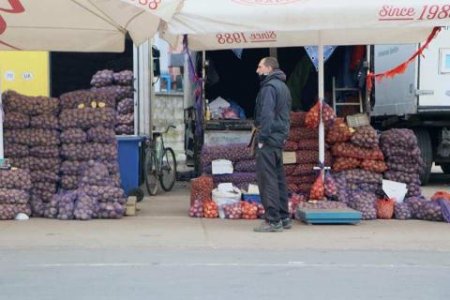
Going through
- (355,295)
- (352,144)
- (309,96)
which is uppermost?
(309,96)

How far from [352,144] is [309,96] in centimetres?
311

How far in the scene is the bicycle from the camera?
40.1 feet

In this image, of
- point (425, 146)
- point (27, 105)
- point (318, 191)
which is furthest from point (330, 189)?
point (425, 146)

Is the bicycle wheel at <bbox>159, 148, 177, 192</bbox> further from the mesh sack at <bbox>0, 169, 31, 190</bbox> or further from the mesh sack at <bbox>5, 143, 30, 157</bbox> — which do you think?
the mesh sack at <bbox>0, 169, 31, 190</bbox>

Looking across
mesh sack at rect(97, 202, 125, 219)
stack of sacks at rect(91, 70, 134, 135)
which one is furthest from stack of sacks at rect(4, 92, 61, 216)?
stack of sacks at rect(91, 70, 134, 135)

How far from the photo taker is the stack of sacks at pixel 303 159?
33.9 ft

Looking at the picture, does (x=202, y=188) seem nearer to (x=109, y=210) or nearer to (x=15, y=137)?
(x=109, y=210)

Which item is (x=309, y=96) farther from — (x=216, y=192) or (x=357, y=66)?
(x=216, y=192)

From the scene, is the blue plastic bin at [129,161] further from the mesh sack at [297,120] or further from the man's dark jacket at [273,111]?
the man's dark jacket at [273,111]

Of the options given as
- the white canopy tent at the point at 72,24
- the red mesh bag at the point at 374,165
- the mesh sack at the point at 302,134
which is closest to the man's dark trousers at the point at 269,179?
the mesh sack at the point at 302,134

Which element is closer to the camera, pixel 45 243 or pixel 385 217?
pixel 45 243

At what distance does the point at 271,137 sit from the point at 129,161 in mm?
3424

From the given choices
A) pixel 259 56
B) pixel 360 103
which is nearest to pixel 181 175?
pixel 259 56

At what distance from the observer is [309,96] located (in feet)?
43.3
